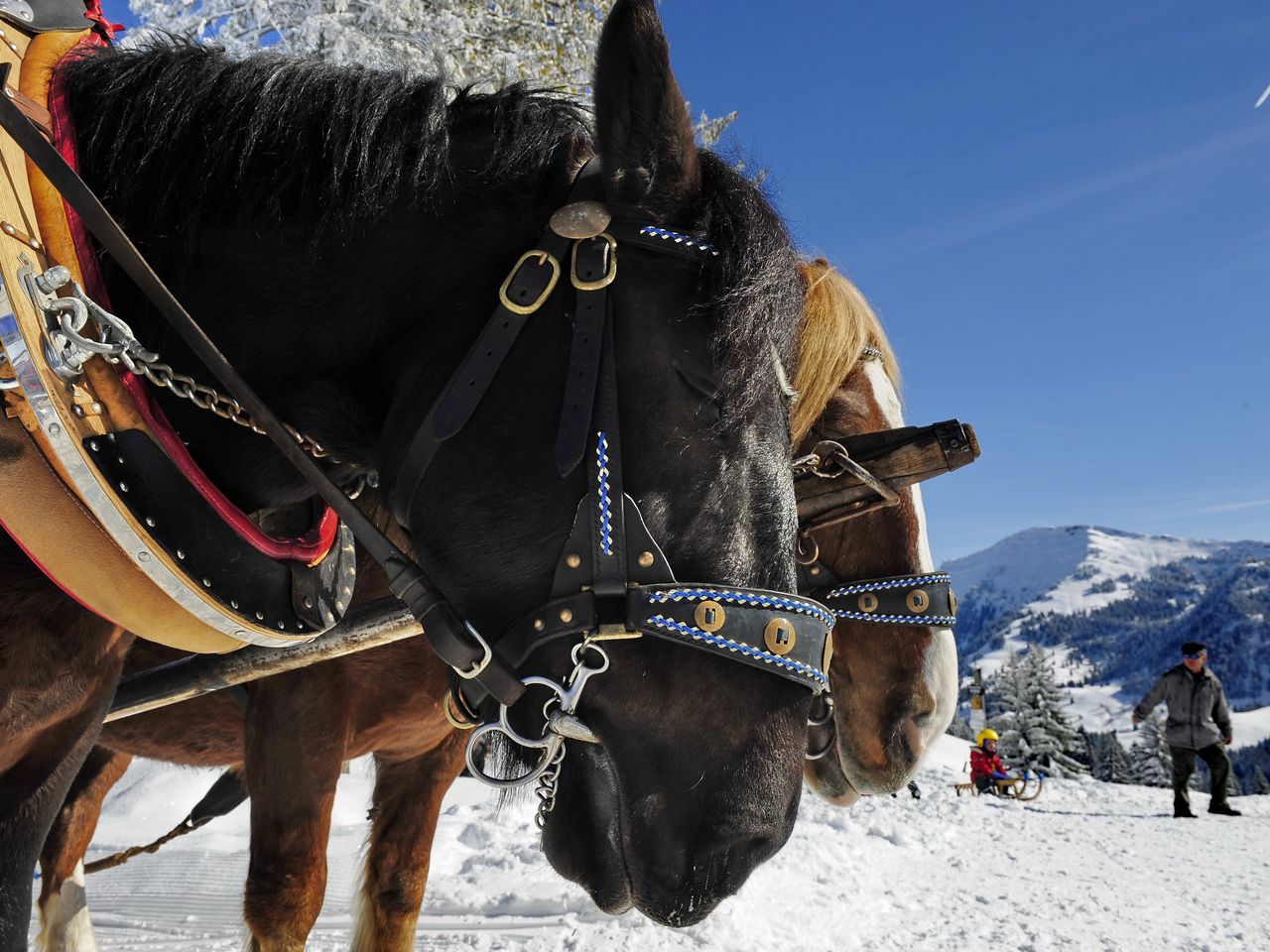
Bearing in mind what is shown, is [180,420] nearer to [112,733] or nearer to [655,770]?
[655,770]

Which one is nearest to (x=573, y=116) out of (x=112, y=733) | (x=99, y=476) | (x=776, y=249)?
(x=776, y=249)

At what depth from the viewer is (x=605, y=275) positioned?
1332 mm

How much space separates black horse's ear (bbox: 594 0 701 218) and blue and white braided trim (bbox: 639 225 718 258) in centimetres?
3

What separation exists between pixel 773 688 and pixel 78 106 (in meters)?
1.39

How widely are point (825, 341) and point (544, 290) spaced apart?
2.03 meters

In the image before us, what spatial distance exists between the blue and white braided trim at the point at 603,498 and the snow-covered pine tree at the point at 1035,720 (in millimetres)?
34429

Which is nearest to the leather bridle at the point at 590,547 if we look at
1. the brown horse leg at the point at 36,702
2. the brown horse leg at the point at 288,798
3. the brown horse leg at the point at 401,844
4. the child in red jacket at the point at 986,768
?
the brown horse leg at the point at 36,702

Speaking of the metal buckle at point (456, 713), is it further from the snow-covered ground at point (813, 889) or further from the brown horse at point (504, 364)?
the snow-covered ground at point (813, 889)

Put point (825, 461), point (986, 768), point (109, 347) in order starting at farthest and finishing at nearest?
point (986, 768), point (825, 461), point (109, 347)

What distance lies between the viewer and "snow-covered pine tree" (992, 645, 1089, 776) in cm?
3247

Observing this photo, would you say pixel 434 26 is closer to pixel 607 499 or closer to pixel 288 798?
pixel 288 798

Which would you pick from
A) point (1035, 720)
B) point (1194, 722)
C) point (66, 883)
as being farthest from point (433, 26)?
point (1035, 720)

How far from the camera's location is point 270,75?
1.49 m

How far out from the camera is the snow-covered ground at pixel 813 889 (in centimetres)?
423
